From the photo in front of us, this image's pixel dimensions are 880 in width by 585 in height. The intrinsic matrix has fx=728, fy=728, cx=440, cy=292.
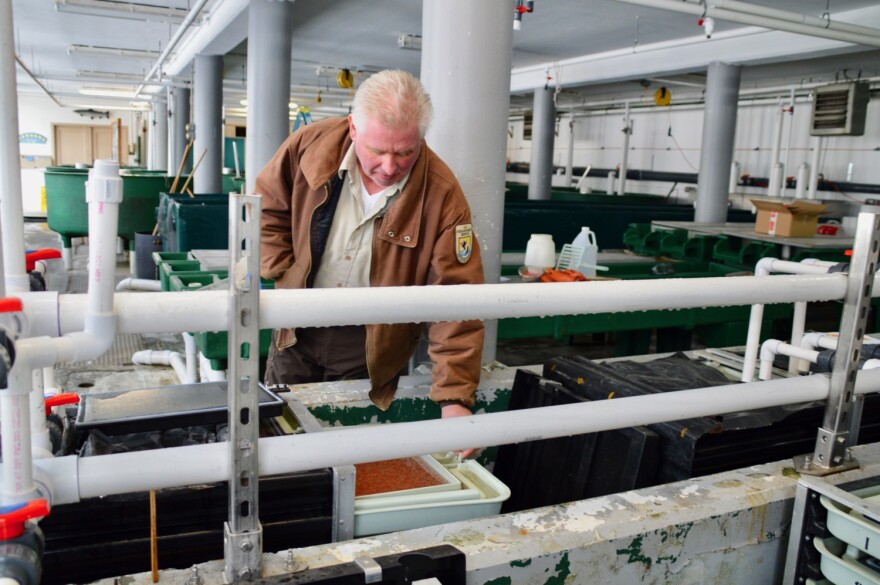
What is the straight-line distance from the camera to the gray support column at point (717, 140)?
700cm

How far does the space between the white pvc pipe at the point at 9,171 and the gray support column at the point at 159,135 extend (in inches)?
581

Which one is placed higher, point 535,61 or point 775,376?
point 535,61

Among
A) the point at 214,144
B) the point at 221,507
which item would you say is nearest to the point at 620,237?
the point at 214,144

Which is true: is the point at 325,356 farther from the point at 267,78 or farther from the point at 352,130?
the point at 267,78

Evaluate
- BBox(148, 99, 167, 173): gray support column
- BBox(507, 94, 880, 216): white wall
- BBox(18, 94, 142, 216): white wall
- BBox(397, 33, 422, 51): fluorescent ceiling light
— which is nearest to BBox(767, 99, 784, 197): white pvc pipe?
BBox(507, 94, 880, 216): white wall

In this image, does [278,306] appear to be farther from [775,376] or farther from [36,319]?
[775,376]

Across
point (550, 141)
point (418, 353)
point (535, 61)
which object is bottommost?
point (418, 353)

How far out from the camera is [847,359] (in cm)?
140

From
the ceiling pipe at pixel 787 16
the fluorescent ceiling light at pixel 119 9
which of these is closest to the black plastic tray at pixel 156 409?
the ceiling pipe at pixel 787 16

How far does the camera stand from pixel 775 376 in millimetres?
2143

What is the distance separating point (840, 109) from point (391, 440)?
8000mm

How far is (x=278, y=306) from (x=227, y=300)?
63 millimetres

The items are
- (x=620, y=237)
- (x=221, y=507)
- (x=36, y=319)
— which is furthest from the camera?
(x=620, y=237)

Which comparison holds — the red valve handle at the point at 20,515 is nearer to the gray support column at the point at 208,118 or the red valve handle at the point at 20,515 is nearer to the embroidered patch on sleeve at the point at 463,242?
the embroidered patch on sleeve at the point at 463,242
